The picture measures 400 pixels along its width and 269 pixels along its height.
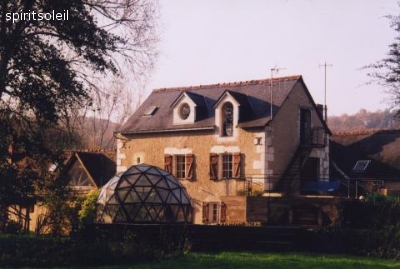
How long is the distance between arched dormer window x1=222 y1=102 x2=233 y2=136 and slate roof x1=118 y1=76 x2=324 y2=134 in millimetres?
676

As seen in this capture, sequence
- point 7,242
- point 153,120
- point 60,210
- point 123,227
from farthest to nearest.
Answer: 1. point 153,120
2. point 60,210
3. point 123,227
4. point 7,242

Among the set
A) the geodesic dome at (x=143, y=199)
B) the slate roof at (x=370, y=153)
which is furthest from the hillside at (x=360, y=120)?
the geodesic dome at (x=143, y=199)

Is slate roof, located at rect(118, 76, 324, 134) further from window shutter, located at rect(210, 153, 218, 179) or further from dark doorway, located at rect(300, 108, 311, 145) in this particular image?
window shutter, located at rect(210, 153, 218, 179)

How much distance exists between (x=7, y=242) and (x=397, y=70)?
19782mm

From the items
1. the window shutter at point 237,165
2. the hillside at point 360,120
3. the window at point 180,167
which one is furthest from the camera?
the hillside at point 360,120

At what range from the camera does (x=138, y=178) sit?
3138cm

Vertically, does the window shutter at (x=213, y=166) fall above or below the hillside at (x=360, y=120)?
below

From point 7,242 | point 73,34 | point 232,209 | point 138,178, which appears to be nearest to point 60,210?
point 138,178

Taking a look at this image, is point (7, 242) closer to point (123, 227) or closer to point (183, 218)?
point (123, 227)

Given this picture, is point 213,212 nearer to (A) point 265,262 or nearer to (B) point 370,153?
(B) point 370,153

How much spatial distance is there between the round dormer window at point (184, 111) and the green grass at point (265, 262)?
727 inches

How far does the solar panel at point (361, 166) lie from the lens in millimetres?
42062

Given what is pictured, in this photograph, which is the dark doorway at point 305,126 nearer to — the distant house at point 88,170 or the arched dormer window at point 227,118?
the arched dormer window at point 227,118

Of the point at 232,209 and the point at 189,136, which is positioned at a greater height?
the point at 189,136
